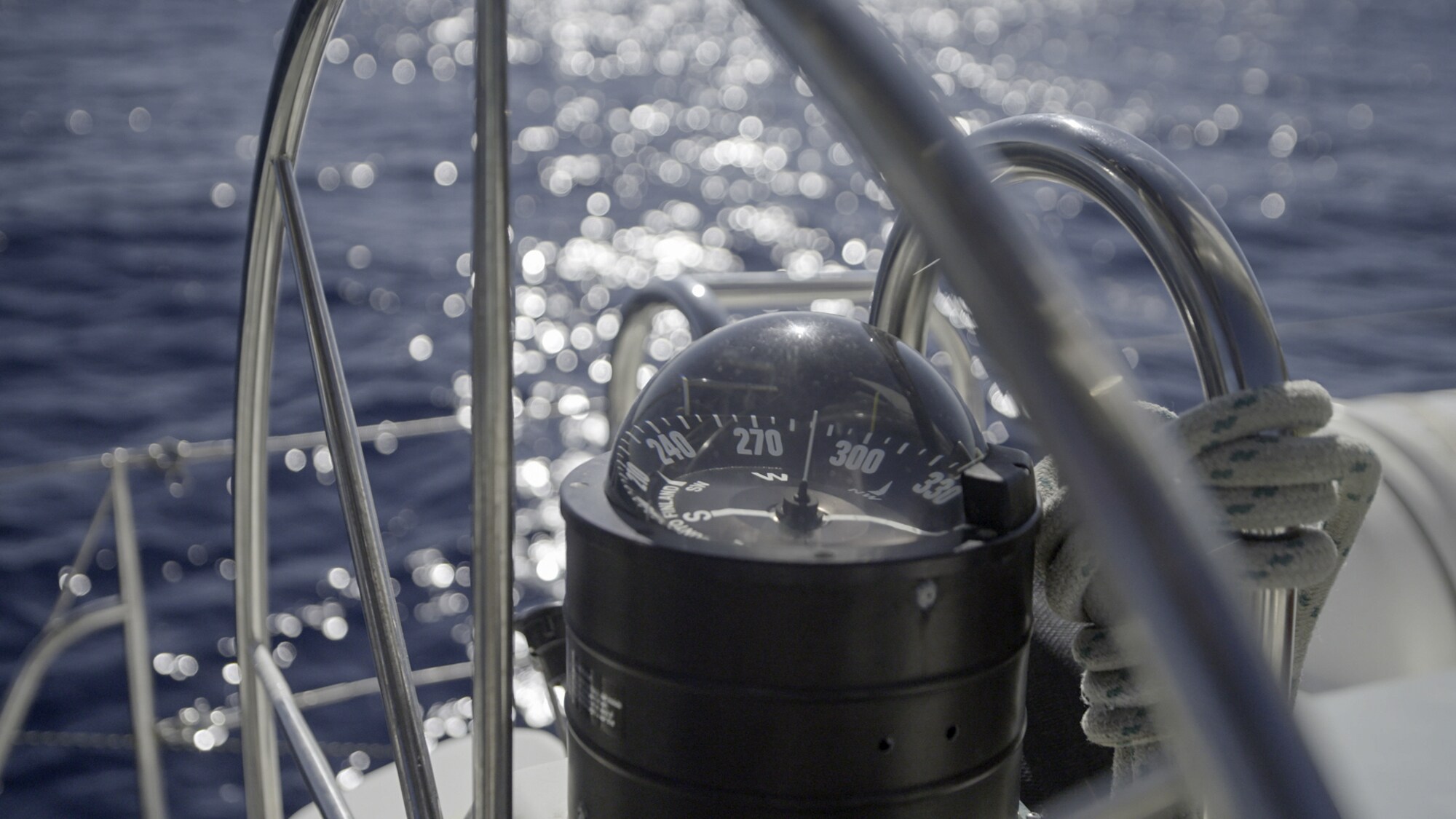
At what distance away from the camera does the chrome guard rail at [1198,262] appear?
631 mm

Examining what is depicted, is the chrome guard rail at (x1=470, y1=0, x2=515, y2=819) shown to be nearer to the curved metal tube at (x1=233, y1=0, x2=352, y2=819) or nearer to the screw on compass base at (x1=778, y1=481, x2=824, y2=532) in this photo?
the screw on compass base at (x1=778, y1=481, x2=824, y2=532)

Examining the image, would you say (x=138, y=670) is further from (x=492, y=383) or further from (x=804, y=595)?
(x=804, y=595)

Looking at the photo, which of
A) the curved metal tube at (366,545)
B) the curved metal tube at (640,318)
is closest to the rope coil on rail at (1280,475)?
the curved metal tube at (366,545)

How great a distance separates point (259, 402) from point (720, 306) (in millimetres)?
388

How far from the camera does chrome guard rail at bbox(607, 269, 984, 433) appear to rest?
3.63ft

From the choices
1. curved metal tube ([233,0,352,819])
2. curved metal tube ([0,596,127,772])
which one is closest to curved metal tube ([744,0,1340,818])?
curved metal tube ([233,0,352,819])

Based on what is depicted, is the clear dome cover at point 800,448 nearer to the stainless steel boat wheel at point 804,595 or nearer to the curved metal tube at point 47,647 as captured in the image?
the stainless steel boat wheel at point 804,595

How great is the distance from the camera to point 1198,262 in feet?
2.10

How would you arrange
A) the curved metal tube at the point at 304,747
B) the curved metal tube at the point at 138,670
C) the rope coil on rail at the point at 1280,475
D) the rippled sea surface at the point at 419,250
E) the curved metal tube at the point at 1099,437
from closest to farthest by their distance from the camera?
the curved metal tube at the point at 1099,437 < the rope coil on rail at the point at 1280,475 < the curved metal tube at the point at 304,747 < the curved metal tube at the point at 138,670 < the rippled sea surface at the point at 419,250

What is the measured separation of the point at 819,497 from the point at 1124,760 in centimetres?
22

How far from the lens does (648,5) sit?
93.7ft

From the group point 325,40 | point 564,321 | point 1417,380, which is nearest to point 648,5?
point 564,321

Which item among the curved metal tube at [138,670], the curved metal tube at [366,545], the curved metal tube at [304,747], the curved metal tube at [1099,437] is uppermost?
the curved metal tube at [1099,437]

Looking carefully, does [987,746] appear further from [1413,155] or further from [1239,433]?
[1413,155]
